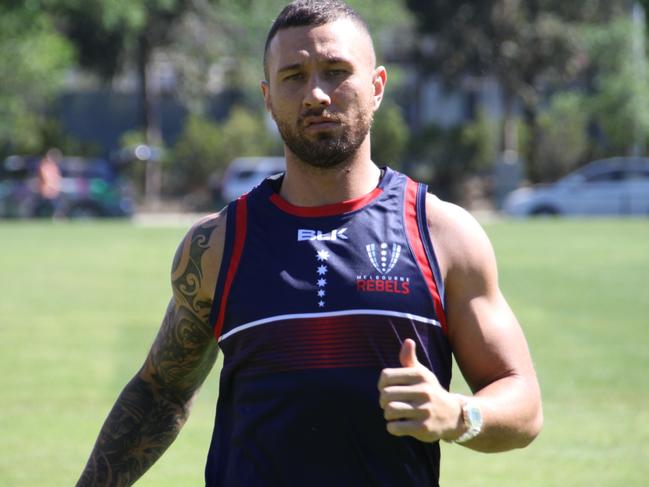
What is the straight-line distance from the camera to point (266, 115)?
54469 mm

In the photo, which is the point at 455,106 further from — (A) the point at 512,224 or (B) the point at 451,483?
(B) the point at 451,483

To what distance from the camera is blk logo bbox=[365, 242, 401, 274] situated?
128 inches

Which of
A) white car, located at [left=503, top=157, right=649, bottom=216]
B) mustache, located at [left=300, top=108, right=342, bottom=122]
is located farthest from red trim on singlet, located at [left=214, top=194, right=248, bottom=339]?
white car, located at [left=503, top=157, right=649, bottom=216]

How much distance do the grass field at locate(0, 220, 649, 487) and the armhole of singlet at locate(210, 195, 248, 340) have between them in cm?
456

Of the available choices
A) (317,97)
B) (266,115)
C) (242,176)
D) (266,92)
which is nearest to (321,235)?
(317,97)

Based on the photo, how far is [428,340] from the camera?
10.8 feet

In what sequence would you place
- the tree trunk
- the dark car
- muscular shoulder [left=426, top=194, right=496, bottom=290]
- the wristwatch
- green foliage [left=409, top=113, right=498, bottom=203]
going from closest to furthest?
1. the wristwatch
2. muscular shoulder [left=426, top=194, right=496, bottom=290]
3. the dark car
4. the tree trunk
5. green foliage [left=409, top=113, right=498, bottom=203]

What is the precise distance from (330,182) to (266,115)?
2023 inches

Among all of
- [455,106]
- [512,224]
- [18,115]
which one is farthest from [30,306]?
[455,106]

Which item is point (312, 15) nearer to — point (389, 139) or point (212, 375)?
point (212, 375)

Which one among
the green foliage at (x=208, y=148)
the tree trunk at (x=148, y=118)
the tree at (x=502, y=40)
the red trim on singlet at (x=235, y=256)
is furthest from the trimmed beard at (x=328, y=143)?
the tree at (x=502, y=40)

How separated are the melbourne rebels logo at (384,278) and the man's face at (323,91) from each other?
29 centimetres

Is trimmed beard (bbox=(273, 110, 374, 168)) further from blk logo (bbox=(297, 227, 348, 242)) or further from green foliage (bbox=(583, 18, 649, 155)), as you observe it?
green foliage (bbox=(583, 18, 649, 155))

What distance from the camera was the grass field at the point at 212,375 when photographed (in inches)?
328
